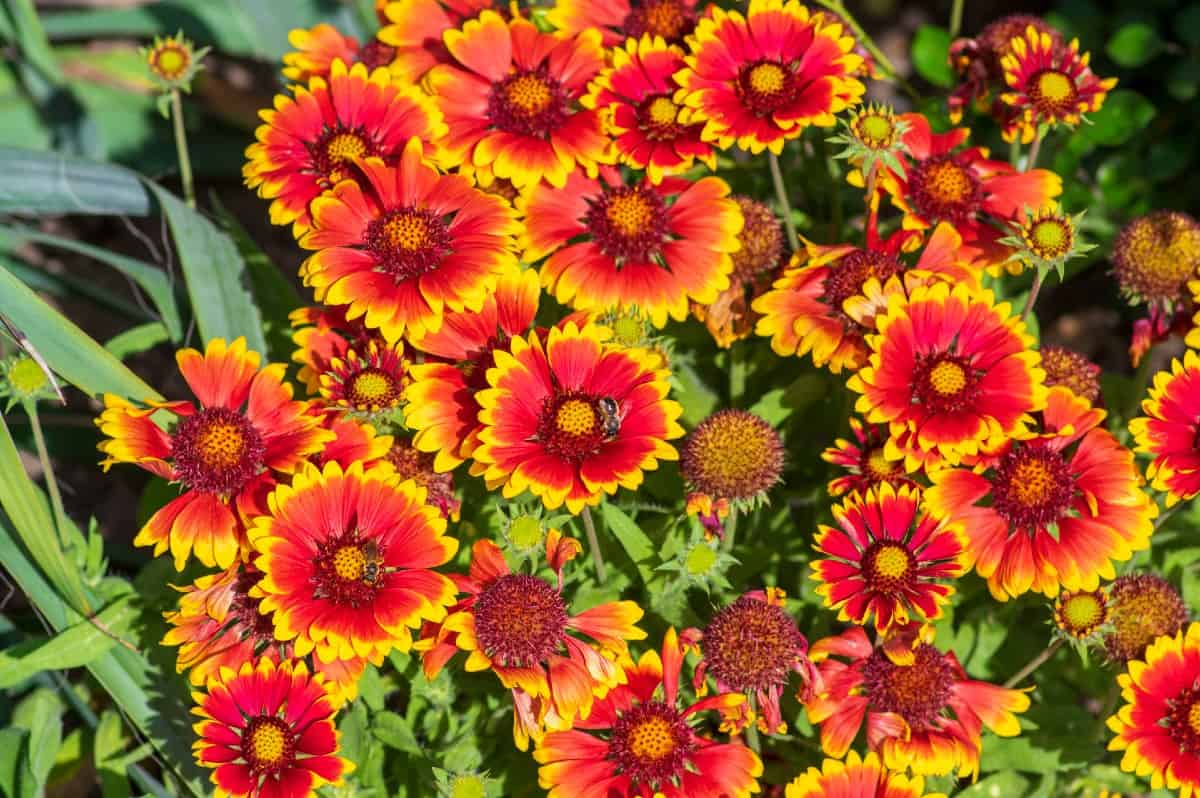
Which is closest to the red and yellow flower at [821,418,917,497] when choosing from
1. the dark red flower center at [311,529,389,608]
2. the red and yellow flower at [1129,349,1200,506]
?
the red and yellow flower at [1129,349,1200,506]

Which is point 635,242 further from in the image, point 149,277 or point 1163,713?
point 1163,713

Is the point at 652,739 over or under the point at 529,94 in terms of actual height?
under

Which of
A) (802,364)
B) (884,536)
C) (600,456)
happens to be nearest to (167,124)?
(802,364)

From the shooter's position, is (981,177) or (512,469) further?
(981,177)

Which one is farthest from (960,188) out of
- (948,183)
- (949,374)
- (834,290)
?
(949,374)

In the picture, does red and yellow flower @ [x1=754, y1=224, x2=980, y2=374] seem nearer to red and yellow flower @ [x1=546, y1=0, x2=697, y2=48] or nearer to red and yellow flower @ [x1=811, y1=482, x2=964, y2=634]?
red and yellow flower @ [x1=811, y1=482, x2=964, y2=634]

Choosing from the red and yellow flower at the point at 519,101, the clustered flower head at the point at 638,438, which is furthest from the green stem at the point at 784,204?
the red and yellow flower at the point at 519,101

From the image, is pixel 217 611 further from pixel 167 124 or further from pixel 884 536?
pixel 167 124

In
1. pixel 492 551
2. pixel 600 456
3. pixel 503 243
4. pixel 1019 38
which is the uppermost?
pixel 1019 38
